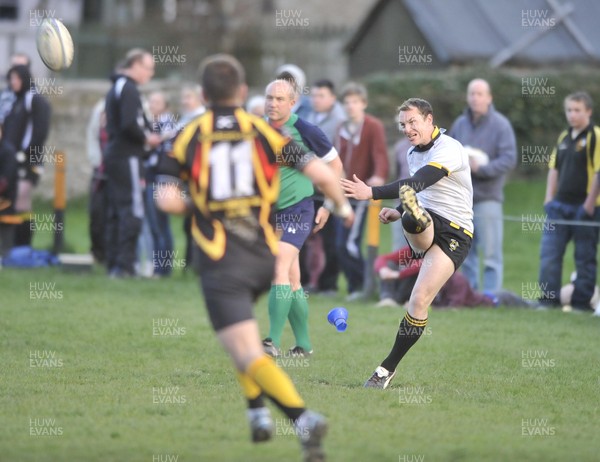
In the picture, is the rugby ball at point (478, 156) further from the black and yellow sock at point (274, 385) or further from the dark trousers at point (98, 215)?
the black and yellow sock at point (274, 385)

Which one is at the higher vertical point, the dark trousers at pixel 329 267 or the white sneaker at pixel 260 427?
the dark trousers at pixel 329 267

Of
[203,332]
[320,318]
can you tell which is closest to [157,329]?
[203,332]

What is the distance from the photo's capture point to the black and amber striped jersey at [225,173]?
648cm

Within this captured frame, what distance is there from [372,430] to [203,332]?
15.0 ft

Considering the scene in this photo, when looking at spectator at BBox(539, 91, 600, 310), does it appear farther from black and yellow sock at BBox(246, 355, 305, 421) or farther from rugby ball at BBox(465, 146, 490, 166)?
black and yellow sock at BBox(246, 355, 305, 421)

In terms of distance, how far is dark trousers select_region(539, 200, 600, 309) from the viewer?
13172 millimetres

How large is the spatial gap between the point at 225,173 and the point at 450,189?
116 inches

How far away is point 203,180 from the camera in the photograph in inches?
255

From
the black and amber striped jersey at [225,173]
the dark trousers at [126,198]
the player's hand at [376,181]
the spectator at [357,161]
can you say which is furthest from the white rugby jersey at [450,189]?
the dark trousers at [126,198]

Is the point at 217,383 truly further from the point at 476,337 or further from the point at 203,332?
the point at 476,337

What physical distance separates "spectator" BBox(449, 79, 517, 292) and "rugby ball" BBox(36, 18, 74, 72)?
4824mm

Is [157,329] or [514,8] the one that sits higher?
[514,8]

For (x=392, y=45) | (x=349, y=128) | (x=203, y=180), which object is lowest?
(x=203, y=180)

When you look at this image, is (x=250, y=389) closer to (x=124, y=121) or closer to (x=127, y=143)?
(x=124, y=121)
